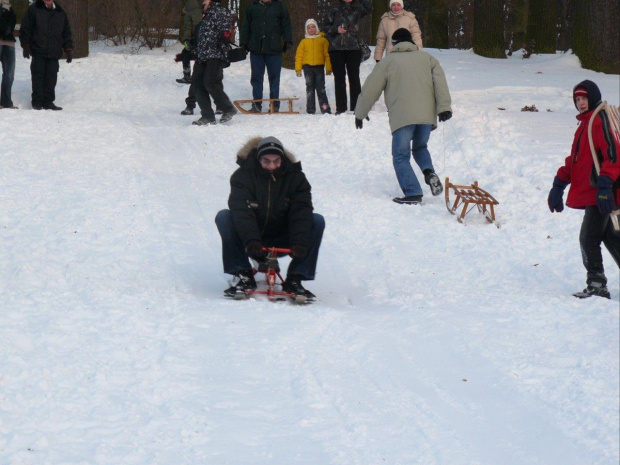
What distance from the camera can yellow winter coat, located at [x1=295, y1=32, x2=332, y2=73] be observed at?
14.3m

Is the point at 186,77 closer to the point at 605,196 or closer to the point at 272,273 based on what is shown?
the point at 272,273

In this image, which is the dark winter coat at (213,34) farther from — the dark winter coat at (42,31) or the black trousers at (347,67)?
the dark winter coat at (42,31)

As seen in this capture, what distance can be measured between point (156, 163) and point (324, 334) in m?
6.04

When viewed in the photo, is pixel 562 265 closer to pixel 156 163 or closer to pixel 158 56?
pixel 156 163

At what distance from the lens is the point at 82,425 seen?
4.16 m

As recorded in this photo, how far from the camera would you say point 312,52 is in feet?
47.0

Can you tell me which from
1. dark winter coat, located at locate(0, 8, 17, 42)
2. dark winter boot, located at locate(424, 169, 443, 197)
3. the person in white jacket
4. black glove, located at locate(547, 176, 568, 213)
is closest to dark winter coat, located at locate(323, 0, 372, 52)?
the person in white jacket

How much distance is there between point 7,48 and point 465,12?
22294 mm

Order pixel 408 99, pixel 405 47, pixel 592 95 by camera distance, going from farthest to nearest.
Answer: pixel 405 47 → pixel 408 99 → pixel 592 95

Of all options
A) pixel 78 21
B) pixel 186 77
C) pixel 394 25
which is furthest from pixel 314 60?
pixel 78 21

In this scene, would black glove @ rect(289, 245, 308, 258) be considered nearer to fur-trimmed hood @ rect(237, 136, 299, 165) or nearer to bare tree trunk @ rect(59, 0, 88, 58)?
fur-trimmed hood @ rect(237, 136, 299, 165)

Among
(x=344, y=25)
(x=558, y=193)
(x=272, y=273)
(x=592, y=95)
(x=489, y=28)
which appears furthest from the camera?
(x=489, y=28)

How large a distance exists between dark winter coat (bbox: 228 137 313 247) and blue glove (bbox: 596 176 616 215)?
2044mm

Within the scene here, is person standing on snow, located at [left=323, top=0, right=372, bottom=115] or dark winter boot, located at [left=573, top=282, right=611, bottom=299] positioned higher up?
person standing on snow, located at [left=323, top=0, right=372, bottom=115]
